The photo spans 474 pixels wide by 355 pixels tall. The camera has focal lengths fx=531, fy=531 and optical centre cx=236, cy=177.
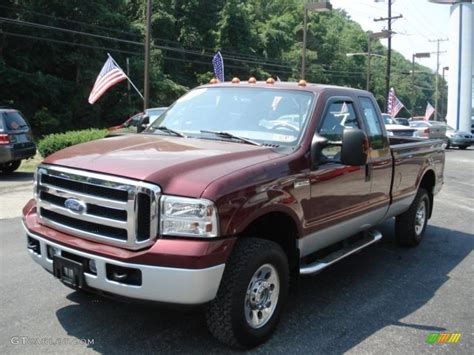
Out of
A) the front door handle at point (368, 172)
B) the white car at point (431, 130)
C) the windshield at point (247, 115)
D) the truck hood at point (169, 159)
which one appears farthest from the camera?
the white car at point (431, 130)

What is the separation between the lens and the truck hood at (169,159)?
3.38m

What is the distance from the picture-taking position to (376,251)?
6.70 metres

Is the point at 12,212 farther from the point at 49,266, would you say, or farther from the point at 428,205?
the point at 428,205

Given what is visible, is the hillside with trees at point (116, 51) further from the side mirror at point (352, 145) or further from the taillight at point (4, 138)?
the side mirror at point (352, 145)

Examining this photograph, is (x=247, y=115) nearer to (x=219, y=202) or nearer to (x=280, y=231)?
(x=280, y=231)

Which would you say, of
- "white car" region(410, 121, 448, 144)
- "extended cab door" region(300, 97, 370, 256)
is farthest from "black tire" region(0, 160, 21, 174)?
"white car" region(410, 121, 448, 144)

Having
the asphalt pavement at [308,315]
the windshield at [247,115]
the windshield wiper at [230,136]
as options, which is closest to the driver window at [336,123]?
the windshield at [247,115]

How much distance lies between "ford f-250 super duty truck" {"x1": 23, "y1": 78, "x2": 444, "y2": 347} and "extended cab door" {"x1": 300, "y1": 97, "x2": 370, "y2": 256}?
2 cm

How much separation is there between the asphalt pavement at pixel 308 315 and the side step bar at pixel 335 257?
399mm

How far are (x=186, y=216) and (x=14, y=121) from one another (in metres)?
11.3

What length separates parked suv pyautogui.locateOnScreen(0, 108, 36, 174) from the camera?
41.5 feet

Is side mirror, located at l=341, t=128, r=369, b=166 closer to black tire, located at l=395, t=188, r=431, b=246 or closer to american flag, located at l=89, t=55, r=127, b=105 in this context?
black tire, located at l=395, t=188, r=431, b=246

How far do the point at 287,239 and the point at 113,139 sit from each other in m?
1.68

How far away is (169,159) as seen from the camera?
3.68 m
